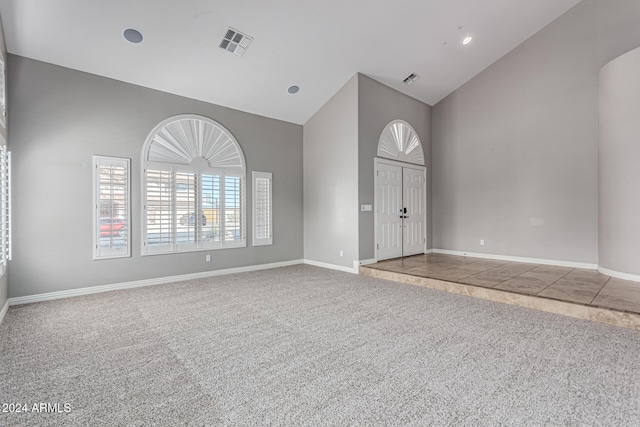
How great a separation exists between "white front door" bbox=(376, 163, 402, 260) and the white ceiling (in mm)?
1839

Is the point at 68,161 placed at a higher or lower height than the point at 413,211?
higher

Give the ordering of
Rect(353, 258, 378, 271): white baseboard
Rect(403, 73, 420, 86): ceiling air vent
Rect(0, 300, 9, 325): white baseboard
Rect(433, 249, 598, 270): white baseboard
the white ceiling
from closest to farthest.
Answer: Rect(0, 300, 9, 325): white baseboard → the white ceiling → Rect(433, 249, 598, 270): white baseboard → Rect(353, 258, 378, 271): white baseboard → Rect(403, 73, 420, 86): ceiling air vent

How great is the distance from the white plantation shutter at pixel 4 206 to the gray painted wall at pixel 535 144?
745cm

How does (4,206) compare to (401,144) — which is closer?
(4,206)

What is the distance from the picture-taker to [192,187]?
208 inches

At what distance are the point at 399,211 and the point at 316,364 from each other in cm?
464

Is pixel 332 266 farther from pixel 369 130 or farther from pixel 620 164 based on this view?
pixel 620 164

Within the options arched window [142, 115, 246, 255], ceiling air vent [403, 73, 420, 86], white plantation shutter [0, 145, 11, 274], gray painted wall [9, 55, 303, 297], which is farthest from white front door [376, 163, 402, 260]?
white plantation shutter [0, 145, 11, 274]

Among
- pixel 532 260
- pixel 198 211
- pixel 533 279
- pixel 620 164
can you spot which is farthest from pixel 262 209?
pixel 620 164

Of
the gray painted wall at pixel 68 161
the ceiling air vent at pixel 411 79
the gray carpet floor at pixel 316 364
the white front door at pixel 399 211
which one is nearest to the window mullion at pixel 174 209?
the gray painted wall at pixel 68 161

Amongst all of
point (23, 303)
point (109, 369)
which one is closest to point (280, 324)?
point (109, 369)

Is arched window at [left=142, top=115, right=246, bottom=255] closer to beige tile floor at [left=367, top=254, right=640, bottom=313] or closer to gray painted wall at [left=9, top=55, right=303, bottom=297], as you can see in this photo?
gray painted wall at [left=9, top=55, right=303, bottom=297]

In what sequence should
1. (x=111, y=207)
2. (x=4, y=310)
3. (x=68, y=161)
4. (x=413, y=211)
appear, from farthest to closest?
1. (x=413, y=211)
2. (x=111, y=207)
3. (x=68, y=161)
4. (x=4, y=310)

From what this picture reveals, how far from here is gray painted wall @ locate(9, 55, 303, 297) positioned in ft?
13.0
